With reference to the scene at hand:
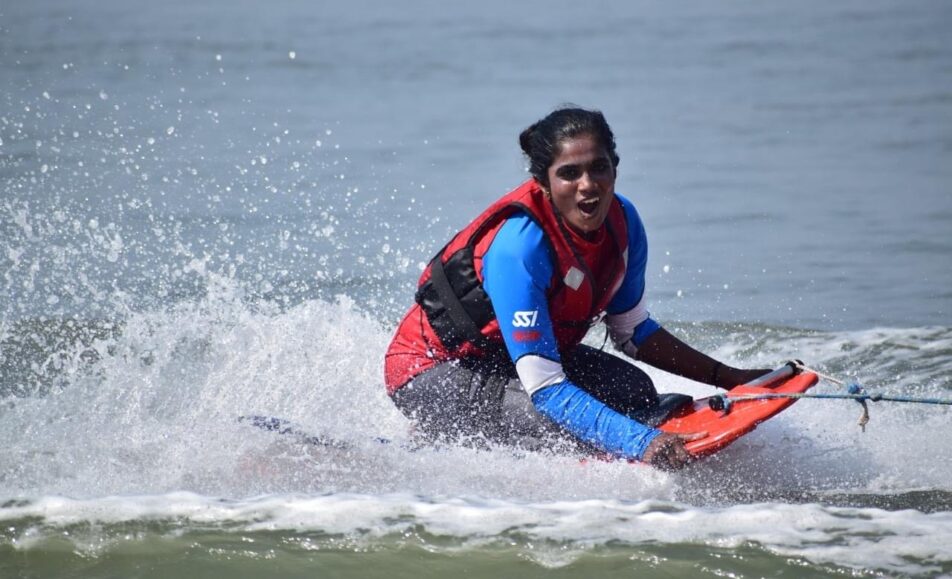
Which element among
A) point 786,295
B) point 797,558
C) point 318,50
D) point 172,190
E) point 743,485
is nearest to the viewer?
point 797,558

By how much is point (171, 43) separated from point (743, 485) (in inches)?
629

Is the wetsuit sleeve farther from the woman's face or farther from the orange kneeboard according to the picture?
the orange kneeboard

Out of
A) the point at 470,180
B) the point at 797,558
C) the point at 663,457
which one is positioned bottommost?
the point at 797,558

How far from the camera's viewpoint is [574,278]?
4.79m

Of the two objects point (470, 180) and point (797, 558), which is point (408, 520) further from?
point (470, 180)

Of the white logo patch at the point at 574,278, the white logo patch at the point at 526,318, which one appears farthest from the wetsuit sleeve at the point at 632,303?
the white logo patch at the point at 526,318

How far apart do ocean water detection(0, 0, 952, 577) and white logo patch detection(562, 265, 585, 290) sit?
0.61 metres

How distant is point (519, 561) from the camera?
4426mm

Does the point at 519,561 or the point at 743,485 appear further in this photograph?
the point at 743,485

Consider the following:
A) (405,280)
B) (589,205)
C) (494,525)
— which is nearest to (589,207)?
(589,205)

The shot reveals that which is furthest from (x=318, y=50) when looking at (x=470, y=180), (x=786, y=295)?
(x=786, y=295)

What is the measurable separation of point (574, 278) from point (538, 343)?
0.28 m

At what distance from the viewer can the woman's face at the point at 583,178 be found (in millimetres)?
4680

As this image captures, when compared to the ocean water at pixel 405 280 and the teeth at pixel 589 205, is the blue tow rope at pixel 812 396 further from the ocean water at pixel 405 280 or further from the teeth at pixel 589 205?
the teeth at pixel 589 205
